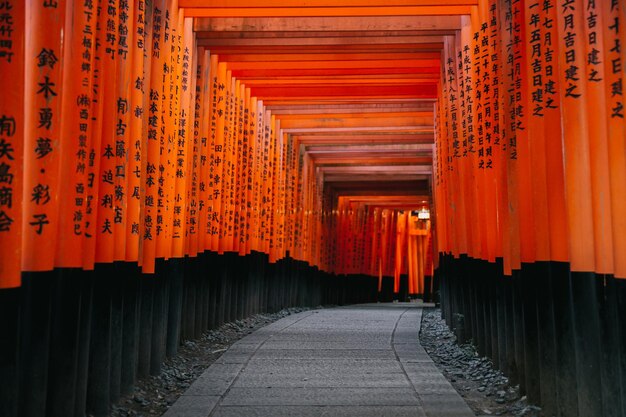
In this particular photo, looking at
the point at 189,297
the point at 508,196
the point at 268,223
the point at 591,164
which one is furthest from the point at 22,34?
the point at 268,223

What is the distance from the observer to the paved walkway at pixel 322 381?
4.98 m

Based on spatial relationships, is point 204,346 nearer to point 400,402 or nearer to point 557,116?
point 400,402

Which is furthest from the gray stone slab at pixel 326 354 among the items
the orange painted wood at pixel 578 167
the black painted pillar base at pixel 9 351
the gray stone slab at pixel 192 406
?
the black painted pillar base at pixel 9 351

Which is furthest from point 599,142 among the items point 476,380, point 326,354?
point 326,354

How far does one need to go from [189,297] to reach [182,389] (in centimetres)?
266

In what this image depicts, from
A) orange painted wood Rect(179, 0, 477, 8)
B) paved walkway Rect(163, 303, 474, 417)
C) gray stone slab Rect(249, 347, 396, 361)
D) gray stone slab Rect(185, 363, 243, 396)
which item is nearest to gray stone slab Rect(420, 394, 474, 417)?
paved walkway Rect(163, 303, 474, 417)

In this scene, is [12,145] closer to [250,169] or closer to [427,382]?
[427,382]

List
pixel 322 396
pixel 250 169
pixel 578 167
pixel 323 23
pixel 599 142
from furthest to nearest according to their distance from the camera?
pixel 250 169, pixel 323 23, pixel 322 396, pixel 578 167, pixel 599 142

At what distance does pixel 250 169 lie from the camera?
12086mm

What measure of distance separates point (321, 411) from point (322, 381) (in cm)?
108

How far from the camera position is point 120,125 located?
544 cm

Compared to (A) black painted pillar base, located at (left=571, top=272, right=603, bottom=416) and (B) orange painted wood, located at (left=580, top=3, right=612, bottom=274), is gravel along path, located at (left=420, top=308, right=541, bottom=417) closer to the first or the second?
(A) black painted pillar base, located at (left=571, top=272, right=603, bottom=416)

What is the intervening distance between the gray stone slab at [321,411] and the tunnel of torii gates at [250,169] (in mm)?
964

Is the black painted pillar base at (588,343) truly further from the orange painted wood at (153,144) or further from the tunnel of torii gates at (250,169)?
the orange painted wood at (153,144)
